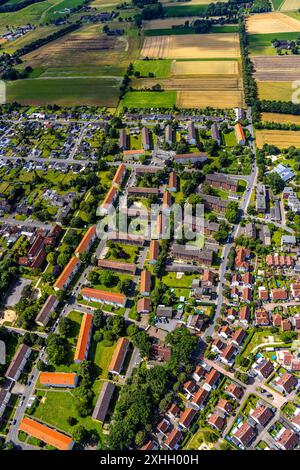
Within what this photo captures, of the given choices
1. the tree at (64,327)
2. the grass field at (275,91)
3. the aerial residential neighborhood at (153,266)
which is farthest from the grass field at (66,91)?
the tree at (64,327)

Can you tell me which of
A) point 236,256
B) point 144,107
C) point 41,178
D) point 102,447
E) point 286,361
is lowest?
point 102,447

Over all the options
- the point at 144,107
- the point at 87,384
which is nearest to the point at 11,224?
the point at 87,384

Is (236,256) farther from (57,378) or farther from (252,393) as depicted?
(57,378)

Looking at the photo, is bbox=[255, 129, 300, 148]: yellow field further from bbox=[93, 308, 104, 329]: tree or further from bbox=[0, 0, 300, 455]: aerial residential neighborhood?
→ bbox=[93, 308, 104, 329]: tree

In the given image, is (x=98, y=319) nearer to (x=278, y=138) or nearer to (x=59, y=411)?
(x=59, y=411)

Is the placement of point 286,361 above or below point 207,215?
below

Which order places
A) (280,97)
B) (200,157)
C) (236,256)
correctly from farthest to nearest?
(280,97) → (200,157) → (236,256)

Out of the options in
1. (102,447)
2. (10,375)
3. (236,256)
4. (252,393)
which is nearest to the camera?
(102,447)

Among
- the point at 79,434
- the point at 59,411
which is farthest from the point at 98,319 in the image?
the point at 79,434
